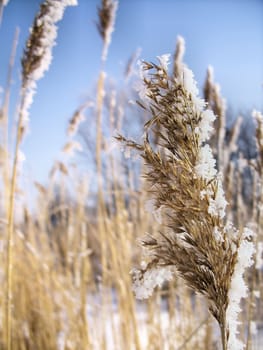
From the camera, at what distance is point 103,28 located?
48.5 inches

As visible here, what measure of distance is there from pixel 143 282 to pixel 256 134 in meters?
0.48

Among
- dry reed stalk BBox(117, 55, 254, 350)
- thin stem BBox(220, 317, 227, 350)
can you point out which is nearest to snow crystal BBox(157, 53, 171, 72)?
dry reed stalk BBox(117, 55, 254, 350)

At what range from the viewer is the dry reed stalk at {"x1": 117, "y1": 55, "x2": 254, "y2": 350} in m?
0.43

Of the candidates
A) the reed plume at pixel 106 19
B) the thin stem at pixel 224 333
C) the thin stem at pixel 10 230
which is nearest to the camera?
the thin stem at pixel 224 333

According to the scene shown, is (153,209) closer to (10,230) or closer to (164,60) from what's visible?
(164,60)

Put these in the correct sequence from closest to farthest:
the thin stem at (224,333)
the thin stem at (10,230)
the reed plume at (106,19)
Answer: the thin stem at (224,333)
the thin stem at (10,230)
the reed plume at (106,19)

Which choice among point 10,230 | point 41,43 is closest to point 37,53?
point 41,43

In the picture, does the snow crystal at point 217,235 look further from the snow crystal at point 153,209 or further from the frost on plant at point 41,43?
the frost on plant at point 41,43

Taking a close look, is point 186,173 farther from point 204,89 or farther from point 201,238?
point 204,89

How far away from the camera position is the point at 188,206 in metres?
0.44

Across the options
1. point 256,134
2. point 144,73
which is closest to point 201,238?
point 144,73

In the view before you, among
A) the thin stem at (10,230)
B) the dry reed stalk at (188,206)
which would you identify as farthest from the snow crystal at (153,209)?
the thin stem at (10,230)

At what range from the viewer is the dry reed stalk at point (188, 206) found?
17.1 inches

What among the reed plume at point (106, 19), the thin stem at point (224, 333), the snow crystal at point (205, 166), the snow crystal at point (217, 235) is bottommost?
the thin stem at point (224, 333)
